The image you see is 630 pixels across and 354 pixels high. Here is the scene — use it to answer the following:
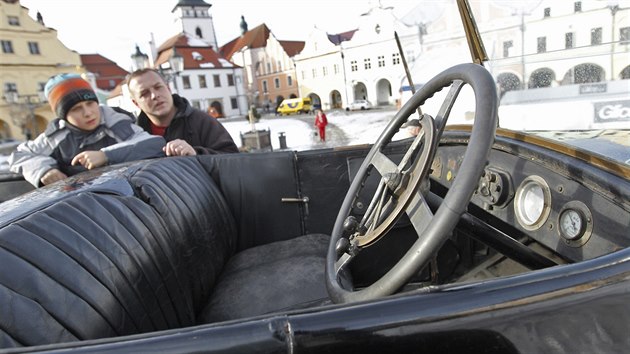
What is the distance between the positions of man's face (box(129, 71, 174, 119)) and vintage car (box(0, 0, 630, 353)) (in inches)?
29.6

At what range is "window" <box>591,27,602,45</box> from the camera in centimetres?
175

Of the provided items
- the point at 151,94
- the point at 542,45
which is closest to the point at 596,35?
the point at 542,45

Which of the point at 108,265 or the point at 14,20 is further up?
the point at 14,20

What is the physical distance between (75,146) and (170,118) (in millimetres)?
817

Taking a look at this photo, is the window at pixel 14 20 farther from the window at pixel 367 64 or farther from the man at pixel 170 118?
the man at pixel 170 118

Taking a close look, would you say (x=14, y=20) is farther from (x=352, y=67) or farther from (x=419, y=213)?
(x=419, y=213)

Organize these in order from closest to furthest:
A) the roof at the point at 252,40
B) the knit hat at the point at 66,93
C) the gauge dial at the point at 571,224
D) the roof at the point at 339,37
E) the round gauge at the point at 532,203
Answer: the gauge dial at the point at 571,224 < the round gauge at the point at 532,203 < the knit hat at the point at 66,93 < the roof at the point at 339,37 < the roof at the point at 252,40

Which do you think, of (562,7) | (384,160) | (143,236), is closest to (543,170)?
(384,160)

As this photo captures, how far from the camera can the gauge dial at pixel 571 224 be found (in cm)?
116

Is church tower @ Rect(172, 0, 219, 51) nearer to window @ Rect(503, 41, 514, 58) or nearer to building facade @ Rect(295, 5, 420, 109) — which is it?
building facade @ Rect(295, 5, 420, 109)

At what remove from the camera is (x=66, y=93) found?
2195mm

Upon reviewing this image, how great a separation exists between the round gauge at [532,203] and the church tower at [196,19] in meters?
55.1

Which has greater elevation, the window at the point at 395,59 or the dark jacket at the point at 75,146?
the window at the point at 395,59

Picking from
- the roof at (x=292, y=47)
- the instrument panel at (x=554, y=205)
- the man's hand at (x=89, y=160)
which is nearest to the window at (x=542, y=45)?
the instrument panel at (x=554, y=205)
